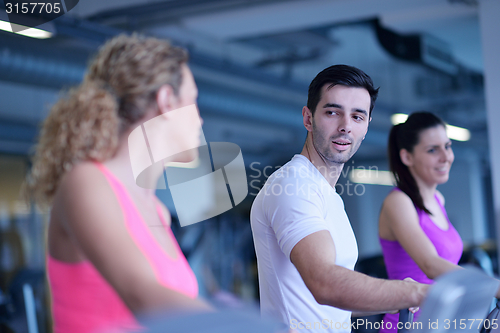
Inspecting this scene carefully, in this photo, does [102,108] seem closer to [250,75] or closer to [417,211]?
[417,211]

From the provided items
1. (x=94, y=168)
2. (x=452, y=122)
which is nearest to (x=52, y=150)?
(x=94, y=168)

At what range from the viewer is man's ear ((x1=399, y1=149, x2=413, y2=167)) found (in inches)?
83.5

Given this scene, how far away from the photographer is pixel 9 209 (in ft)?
24.3

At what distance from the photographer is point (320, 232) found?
1.19 meters

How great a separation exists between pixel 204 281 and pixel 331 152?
6871 mm

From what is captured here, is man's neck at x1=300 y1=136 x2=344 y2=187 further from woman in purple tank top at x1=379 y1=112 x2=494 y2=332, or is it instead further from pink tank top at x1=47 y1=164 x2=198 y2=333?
pink tank top at x1=47 y1=164 x2=198 y2=333

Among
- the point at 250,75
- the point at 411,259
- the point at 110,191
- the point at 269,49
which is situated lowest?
the point at 411,259

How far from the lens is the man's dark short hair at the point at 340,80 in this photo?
58.2 inches

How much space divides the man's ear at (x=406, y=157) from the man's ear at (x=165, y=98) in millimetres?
1518

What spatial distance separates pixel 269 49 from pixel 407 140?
4.33 metres

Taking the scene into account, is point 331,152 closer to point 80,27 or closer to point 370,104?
point 370,104

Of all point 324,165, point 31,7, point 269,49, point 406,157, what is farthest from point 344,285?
point 269,49

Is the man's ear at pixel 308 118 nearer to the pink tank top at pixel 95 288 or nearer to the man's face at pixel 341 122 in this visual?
the man's face at pixel 341 122

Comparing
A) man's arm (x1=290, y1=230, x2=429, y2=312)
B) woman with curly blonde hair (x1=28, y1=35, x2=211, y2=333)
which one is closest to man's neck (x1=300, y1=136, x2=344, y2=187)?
man's arm (x1=290, y1=230, x2=429, y2=312)
